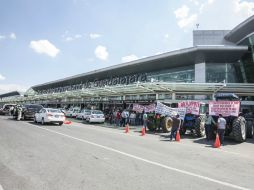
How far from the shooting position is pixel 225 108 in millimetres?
16422

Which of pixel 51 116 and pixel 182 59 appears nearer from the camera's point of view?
pixel 51 116

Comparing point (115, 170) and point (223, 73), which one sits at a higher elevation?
point (223, 73)

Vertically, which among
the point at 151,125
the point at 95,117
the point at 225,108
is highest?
the point at 225,108

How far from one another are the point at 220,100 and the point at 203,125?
2209 mm

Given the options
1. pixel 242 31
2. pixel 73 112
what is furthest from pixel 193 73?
pixel 73 112

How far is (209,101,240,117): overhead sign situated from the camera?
A: 15.9 meters

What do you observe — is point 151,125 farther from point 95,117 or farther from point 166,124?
point 95,117

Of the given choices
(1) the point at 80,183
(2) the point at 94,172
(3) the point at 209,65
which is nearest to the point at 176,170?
(2) the point at 94,172

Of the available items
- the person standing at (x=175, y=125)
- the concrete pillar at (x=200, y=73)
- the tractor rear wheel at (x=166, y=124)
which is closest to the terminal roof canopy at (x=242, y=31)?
the concrete pillar at (x=200, y=73)

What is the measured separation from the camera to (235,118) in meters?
15.9

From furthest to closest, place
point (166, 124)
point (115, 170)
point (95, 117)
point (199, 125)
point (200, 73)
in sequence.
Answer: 1. point (200, 73)
2. point (95, 117)
3. point (166, 124)
4. point (199, 125)
5. point (115, 170)

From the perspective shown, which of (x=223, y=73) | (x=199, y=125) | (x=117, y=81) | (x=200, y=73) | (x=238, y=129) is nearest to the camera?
(x=238, y=129)

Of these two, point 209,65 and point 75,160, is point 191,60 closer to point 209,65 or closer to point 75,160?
point 209,65

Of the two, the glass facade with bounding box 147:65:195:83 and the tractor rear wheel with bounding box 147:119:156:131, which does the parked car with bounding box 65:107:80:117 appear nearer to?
the glass facade with bounding box 147:65:195:83
